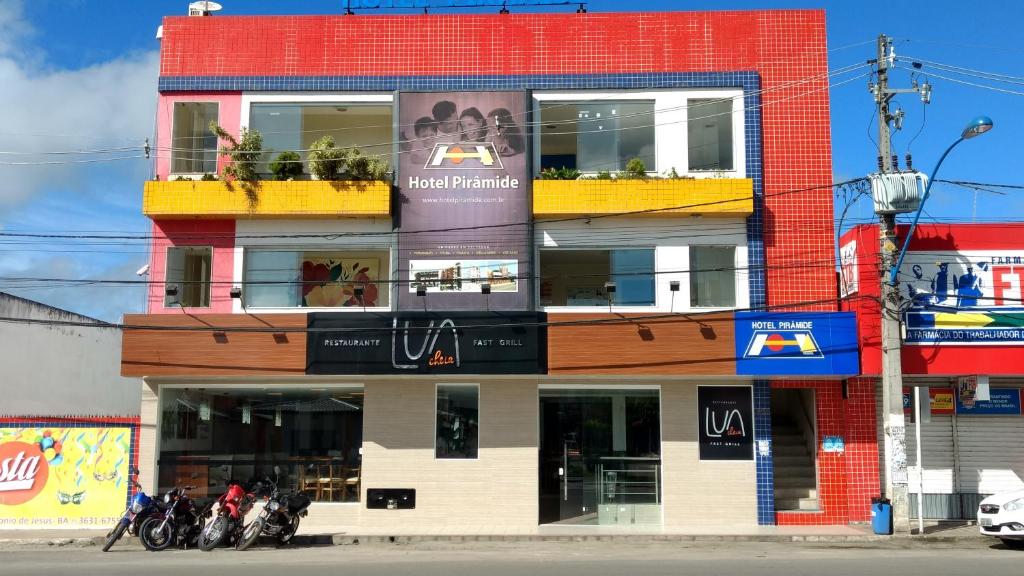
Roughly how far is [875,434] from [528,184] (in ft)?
32.4

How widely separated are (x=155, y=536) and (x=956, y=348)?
56.3 feet

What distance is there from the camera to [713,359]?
21.0m

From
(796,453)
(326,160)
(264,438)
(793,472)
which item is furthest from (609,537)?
(326,160)

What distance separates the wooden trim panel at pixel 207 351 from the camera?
21266 mm

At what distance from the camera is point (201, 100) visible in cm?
2305

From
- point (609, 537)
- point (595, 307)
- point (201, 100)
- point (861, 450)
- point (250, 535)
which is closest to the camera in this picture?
point (250, 535)

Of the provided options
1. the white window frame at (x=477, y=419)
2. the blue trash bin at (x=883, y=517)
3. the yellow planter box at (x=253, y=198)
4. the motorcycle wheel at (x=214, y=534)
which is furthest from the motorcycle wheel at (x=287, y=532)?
the blue trash bin at (x=883, y=517)

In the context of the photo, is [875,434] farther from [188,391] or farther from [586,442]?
[188,391]

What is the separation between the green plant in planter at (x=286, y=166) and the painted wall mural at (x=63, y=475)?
680cm

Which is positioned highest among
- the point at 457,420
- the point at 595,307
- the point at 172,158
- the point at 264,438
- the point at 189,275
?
the point at 172,158

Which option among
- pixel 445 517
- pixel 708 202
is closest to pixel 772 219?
pixel 708 202

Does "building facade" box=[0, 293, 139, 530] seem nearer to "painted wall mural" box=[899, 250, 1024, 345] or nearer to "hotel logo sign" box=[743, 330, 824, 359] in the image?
"hotel logo sign" box=[743, 330, 824, 359]

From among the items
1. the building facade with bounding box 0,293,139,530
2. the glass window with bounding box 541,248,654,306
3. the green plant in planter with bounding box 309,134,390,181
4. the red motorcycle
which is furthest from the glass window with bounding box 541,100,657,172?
the building facade with bounding box 0,293,139,530

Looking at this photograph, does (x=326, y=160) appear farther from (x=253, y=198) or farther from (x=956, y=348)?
(x=956, y=348)
